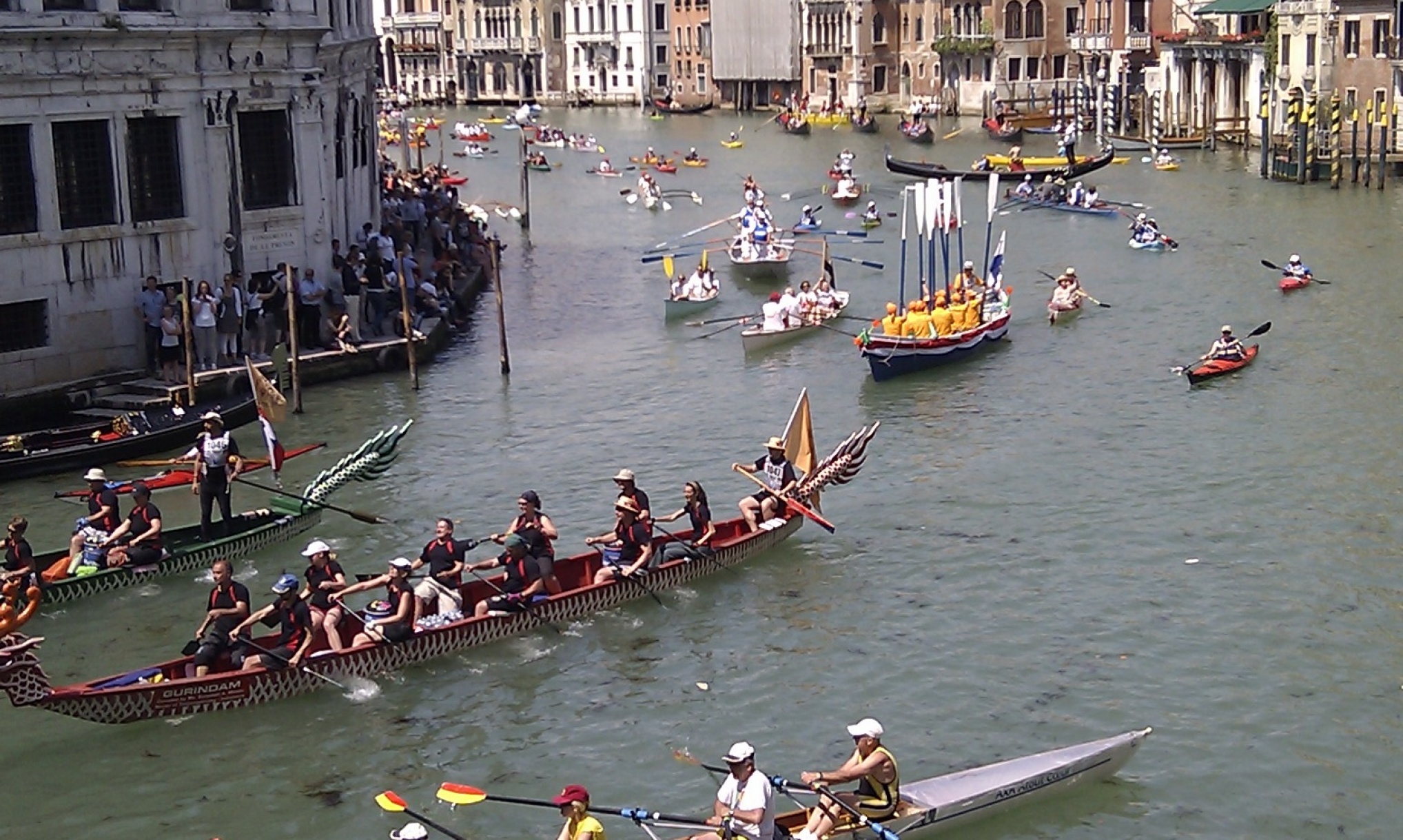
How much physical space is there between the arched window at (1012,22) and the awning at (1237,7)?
60.5 feet

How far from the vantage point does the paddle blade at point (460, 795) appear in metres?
14.7

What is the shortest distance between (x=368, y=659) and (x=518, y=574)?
2.11 meters

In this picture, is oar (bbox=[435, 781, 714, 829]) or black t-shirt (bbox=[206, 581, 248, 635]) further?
black t-shirt (bbox=[206, 581, 248, 635])

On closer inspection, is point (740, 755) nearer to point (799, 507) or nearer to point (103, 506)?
point (799, 507)

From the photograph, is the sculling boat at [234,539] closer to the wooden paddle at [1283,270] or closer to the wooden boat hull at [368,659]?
the wooden boat hull at [368,659]

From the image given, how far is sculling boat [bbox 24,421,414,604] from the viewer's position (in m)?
20.8

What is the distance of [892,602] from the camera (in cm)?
2106

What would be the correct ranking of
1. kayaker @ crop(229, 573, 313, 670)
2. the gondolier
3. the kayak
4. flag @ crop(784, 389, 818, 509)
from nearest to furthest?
kayaker @ crop(229, 573, 313, 670), the gondolier, flag @ crop(784, 389, 818, 509), the kayak

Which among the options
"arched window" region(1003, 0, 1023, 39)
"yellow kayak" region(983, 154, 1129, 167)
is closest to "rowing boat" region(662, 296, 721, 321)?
"yellow kayak" region(983, 154, 1129, 167)

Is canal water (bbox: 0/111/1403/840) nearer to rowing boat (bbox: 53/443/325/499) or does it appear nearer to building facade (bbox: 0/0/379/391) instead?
rowing boat (bbox: 53/443/325/499)

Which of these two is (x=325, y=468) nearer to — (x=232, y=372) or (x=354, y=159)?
(x=232, y=372)

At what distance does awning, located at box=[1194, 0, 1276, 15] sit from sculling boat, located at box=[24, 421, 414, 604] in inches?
2128

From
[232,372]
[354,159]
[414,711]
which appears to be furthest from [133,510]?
[354,159]

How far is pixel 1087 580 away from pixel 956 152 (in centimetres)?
5876
